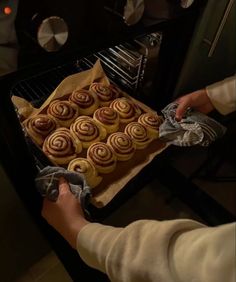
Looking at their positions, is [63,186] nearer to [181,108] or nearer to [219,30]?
[181,108]

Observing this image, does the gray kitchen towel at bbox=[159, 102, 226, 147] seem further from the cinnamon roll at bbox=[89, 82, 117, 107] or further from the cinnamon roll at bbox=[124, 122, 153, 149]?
the cinnamon roll at bbox=[89, 82, 117, 107]

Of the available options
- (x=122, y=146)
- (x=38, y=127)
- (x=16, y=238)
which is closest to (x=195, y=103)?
(x=122, y=146)

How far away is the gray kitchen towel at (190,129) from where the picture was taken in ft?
2.89

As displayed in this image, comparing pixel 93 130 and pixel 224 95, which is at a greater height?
Result: pixel 224 95

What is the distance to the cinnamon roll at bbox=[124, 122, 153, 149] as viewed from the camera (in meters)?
0.96

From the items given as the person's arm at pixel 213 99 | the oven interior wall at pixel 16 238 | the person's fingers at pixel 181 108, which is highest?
the person's arm at pixel 213 99

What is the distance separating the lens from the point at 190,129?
2.93 feet

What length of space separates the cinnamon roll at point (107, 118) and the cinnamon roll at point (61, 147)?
0.12 meters

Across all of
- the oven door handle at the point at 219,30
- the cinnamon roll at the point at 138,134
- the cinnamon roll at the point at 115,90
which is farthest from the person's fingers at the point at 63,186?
the oven door handle at the point at 219,30

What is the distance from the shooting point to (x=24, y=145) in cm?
66

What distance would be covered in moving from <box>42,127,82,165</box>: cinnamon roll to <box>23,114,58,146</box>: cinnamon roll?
2 centimetres

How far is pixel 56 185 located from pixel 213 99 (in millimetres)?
538

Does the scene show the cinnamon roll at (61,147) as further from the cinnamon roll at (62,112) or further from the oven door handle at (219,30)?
the oven door handle at (219,30)

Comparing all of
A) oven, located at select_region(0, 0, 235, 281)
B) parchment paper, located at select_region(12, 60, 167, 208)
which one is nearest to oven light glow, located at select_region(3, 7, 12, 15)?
oven, located at select_region(0, 0, 235, 281)
